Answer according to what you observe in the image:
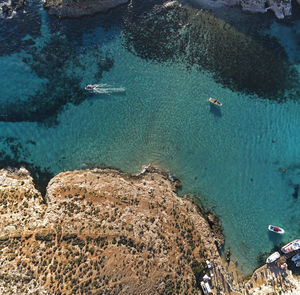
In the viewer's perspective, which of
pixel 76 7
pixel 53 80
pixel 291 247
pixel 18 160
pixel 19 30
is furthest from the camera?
pixel 19 30

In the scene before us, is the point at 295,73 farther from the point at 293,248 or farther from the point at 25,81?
the point at 25,81

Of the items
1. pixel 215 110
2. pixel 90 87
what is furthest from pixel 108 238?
pixel 215 110

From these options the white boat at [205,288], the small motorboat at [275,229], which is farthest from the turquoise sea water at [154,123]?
the white boat at [205,288]

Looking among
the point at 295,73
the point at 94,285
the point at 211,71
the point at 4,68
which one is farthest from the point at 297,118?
the point at 4,68

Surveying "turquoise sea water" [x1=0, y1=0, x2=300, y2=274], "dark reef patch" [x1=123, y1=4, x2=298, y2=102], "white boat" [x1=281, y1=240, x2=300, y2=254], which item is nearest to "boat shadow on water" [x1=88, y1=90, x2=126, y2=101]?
"turquoise sea water" [x1=0, y1=0, x2=300, y2=274]

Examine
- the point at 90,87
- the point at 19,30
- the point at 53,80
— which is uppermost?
the point at 19,30

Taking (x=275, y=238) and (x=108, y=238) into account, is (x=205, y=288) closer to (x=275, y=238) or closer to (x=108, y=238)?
(x=275, y=238)
